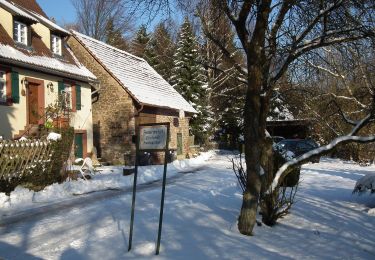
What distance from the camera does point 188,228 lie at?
7965 mm

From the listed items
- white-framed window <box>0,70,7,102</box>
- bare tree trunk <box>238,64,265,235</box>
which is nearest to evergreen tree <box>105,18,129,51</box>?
white-framed window <box>0,70,7,102</box>

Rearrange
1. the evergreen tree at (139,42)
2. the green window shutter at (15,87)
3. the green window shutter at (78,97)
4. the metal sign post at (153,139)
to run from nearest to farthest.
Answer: the metal sign post at (153,139), the green window shutter at (15,87), the green window shutter at (78,97), the evergreen tree at (139,42)

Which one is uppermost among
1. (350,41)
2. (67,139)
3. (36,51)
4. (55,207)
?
(36,51)

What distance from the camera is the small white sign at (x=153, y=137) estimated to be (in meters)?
6.79

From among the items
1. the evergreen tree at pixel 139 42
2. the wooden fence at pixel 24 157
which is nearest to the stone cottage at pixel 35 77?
the wooden fence at pixel 24 157

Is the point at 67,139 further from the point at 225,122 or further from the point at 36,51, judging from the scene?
the point at 225,122

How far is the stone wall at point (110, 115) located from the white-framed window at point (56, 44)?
2.88 metres

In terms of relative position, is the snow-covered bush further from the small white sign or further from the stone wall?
the stone wall

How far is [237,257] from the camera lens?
632 cm

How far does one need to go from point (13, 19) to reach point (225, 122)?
26.7 meters

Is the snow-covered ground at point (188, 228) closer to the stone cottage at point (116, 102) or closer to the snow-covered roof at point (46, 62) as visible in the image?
the snow-covered roof at point (46, 62)

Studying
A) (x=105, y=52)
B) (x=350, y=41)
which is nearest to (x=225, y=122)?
(x=105, y=52)

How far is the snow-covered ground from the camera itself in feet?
22.1

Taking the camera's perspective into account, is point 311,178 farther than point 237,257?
Yes
